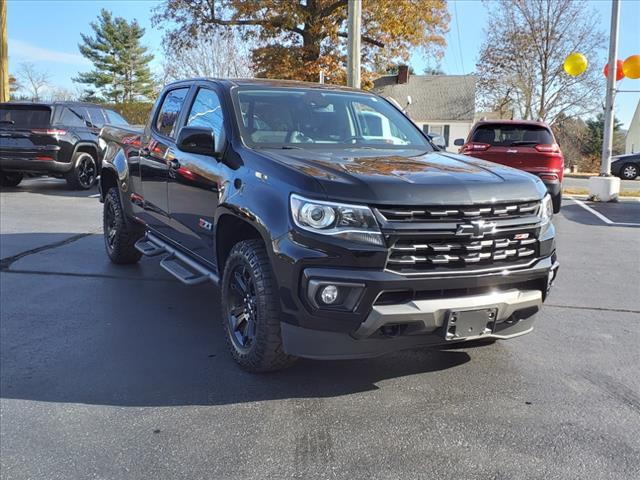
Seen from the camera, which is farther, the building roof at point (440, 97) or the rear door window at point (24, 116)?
→ the building roof at point (440, 97)

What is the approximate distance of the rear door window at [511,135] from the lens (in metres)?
10.3

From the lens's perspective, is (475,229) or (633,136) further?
(633,136)

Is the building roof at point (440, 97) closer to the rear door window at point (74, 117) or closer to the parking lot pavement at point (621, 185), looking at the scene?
the parking lot pavement at point (621, 185)

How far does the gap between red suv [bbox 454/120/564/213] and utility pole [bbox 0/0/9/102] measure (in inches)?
625

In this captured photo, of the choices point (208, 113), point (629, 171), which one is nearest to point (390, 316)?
point (208, 113)

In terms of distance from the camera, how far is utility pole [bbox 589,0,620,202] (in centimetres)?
1291

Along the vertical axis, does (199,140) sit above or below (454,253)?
above

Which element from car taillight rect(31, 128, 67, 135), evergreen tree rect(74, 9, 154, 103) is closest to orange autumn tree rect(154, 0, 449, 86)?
car taillight rect(31, 128, 67, 135)

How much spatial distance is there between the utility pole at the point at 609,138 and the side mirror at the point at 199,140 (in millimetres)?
11329

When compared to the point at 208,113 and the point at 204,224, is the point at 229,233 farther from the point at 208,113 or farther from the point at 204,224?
the point at 208,113

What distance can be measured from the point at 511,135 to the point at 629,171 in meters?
15.0

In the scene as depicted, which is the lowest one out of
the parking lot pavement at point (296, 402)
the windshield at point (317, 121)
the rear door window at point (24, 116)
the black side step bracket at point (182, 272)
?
the parking lot pavement at point (296, 402)

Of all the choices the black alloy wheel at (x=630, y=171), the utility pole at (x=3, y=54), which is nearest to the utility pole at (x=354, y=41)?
the utility pole at (x=3, y=54)

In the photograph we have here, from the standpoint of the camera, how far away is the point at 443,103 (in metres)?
45.0
